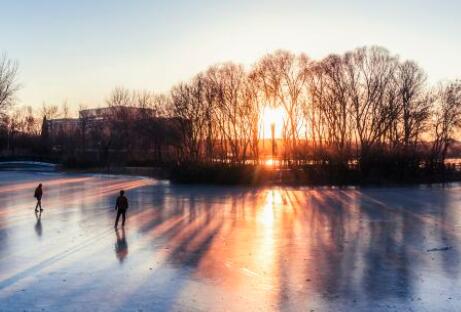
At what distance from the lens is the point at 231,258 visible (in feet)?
45.0

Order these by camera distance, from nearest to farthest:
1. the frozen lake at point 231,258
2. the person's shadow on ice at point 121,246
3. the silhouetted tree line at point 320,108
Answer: the frozen lake at point 231,258, the person's shadow on ice at point 121,246, the silhouetted tree line at point 320,108

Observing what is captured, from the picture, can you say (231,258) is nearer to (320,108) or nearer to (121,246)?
(121,246)

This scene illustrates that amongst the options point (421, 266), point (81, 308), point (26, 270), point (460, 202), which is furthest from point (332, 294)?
point (460, 202)

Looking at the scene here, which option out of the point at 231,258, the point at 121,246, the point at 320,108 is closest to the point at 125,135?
the point at 320,108

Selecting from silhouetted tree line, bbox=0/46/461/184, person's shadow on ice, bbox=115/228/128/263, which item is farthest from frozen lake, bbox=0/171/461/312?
silhouetted tree line, bbox=0/46/461/184

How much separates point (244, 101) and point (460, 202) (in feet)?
129

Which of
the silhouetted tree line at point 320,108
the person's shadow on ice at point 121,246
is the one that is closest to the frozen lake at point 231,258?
the person's shadow on ice at point 121,246

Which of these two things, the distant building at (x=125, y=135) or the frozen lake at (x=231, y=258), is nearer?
the frozen lake at (x=231, y=258)

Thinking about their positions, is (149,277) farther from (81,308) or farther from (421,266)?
(421,266)

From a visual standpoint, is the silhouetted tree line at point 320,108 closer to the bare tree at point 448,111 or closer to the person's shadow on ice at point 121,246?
the bare tree at point 448,111

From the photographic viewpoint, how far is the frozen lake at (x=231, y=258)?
32.5 feet

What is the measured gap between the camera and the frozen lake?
9.91m

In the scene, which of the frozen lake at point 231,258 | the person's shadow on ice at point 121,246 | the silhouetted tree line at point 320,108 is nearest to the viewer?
the frozen lake at point 231,258

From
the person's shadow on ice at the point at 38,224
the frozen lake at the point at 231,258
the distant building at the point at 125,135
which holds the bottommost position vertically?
the frozen lake at the point at 231,258
